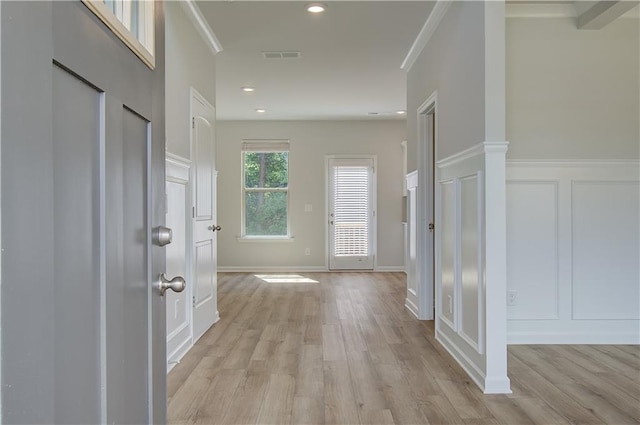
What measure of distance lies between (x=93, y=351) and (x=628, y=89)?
13.3 feet

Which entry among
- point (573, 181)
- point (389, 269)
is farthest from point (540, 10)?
point (389, 269)

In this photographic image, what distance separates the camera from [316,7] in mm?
3287

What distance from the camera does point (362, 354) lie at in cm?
313

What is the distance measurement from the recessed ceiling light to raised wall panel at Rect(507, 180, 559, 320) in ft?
6.42

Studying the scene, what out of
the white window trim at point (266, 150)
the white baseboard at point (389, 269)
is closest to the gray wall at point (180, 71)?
the white window trim at point (266, 150)

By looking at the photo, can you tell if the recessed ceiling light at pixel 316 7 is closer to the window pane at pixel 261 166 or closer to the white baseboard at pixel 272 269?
the window pane at pixel 261 166

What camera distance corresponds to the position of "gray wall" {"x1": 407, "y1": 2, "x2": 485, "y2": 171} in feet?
8.43

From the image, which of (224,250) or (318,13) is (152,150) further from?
(224,250)

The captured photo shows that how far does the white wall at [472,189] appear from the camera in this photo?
96.0 inches

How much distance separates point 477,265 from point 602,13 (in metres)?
2.10

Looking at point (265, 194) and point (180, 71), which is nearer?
point (180, 71)

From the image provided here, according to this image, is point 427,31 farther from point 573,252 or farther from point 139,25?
point 139,25

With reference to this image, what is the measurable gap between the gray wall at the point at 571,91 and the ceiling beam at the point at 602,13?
8 centimetres

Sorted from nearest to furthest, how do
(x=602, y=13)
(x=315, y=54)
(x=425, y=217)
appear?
1. (x=602, y=13)
2. (x=425, y=217)
3. (x=315, y=54)
